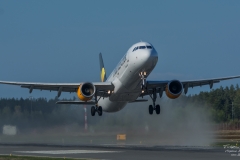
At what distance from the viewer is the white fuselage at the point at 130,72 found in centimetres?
4725

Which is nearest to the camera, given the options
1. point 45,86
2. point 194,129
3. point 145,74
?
point 145,74

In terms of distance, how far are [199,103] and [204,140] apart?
9142mm

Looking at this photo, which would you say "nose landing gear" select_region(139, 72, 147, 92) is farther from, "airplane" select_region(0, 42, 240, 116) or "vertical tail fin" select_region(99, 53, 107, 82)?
"vertical tail fin" select_region(99, 53, 107, 82)

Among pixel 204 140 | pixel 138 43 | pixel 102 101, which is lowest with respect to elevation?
pixel 204 140

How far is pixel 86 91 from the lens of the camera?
174 feet

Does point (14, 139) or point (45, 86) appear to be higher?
point (45, 86)

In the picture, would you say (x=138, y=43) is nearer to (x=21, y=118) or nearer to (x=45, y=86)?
(x=45, y=86)

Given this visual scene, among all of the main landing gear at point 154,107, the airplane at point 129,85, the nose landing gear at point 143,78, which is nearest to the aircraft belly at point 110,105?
the airplane at point 129,85

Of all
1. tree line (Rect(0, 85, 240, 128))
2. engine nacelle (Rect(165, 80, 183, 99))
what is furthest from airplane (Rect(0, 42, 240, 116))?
tree line (Rect(0, 85, 240, 128))

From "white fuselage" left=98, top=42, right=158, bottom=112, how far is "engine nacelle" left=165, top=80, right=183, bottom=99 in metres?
2.80

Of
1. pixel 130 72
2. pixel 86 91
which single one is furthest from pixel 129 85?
pixel 86 91

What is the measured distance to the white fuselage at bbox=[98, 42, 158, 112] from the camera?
47250 millimetres

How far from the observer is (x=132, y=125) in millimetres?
63469

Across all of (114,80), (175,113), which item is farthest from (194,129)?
(114,80)
